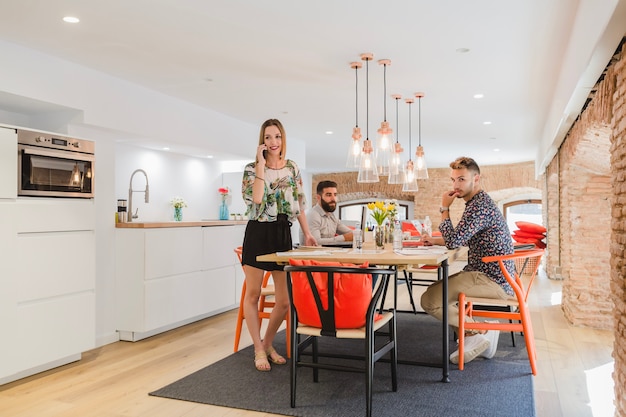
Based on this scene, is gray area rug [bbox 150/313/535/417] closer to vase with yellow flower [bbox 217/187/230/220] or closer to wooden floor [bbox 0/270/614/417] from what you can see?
wooden floor [bbox 0/270/614/417]

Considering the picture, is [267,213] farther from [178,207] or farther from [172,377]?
[178,207]

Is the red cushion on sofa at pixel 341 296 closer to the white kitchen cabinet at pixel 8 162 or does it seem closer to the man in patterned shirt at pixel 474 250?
the man in patterned shirt at pixel 474 250

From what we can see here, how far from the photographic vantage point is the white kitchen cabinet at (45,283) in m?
3.38

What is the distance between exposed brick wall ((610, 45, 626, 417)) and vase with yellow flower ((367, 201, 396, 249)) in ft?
4.74

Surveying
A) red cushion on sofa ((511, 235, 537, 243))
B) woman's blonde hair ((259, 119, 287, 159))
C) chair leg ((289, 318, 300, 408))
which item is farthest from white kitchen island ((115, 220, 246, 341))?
red cushion on sofa ((511, 235, 537, 243))

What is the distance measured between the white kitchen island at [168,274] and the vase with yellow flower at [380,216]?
207 centimetres

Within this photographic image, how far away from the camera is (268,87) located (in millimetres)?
4926

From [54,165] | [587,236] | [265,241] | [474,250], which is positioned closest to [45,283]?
[54,165]

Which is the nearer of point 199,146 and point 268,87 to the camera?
point 268,87

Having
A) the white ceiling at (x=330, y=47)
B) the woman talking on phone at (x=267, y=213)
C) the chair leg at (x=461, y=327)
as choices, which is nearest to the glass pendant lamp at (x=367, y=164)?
the white ceiling at (x=330, y=47)

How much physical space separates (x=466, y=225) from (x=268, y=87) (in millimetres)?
2432

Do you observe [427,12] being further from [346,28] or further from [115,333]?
[115,333]

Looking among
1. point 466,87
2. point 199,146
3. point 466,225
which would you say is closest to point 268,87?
point 199,146

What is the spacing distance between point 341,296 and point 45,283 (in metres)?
2.30
